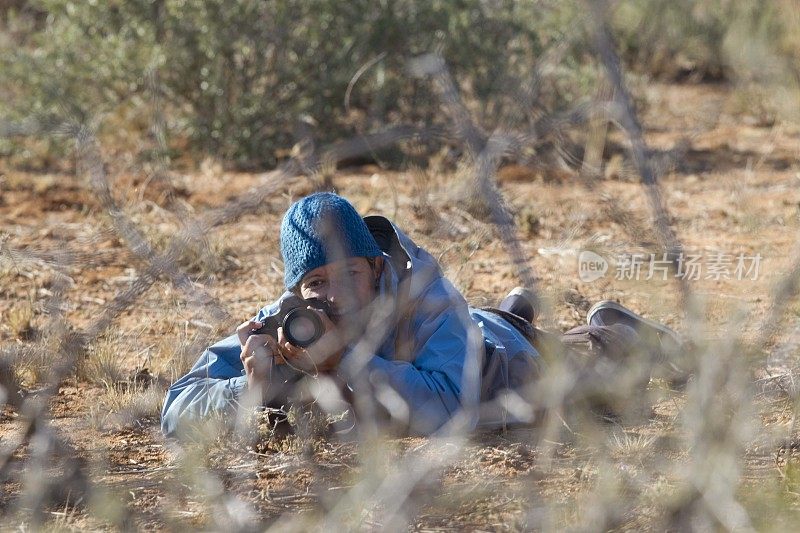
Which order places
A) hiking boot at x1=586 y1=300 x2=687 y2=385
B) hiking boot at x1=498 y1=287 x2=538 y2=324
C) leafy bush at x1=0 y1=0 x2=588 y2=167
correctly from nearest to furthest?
hiking boot at x1=586 y1=300 x2=687 y2=385
hiking boot at x1=498 y1=287 x2=538 y2=324
leafy bush at x1=0 y1=0 x2=588 y2=167

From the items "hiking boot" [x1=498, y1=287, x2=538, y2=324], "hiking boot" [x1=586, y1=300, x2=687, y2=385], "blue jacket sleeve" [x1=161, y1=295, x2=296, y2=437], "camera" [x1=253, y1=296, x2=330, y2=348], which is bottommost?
"hiking boot" [x1=586, y1=300, x2=687, y2=385]

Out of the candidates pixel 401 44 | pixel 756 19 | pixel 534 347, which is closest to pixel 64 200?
pixel 401 44

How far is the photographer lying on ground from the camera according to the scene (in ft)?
9.14

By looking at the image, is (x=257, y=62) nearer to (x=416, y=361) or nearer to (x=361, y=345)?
(x=416, y=361)

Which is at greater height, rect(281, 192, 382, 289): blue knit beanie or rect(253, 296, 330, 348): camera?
rect(281, 192, 382, 289): blue knit beanie

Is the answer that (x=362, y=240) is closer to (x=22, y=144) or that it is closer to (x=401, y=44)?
(x=401, y=44)

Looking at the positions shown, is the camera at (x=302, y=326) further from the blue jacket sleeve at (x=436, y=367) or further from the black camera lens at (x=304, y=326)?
the blue jacket sleeve at (x=436, y=367)

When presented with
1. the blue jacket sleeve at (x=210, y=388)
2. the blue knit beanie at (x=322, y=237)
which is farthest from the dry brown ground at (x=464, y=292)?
the blue knit beanie at (x=322, y=237)

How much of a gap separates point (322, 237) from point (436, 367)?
45cm

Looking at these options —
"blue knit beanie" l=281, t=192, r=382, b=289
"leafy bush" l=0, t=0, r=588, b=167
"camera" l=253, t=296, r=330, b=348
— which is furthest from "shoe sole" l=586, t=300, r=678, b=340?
"leafy bush" l=0, t=0, r=588, b=167

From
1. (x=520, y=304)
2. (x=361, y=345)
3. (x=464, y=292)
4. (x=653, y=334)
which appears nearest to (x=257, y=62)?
(x=464, y=292)

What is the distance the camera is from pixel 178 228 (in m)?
5.51

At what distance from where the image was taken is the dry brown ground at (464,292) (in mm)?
2631

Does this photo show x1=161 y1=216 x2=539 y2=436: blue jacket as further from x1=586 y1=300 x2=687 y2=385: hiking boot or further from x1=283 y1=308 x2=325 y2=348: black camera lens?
x1=586 y1=300 x2=687 y2=385: hiking boot
